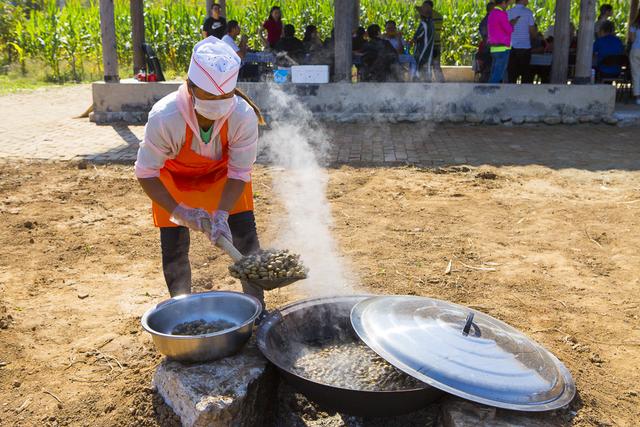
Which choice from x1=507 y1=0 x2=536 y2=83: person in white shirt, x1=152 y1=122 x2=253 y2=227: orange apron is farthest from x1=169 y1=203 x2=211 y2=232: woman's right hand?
x1=507 y1=0 x2=536 y2=83: person in white shirt

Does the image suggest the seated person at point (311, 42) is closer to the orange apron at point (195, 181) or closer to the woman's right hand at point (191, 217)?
the orange apron at point (195, 181)

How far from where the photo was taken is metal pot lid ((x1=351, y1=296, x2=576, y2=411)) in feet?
7.23

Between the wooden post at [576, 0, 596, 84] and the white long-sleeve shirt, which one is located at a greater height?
the wooden post at [576, 0, 596, 84]

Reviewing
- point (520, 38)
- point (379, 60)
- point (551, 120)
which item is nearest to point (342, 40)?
point (379, 60)

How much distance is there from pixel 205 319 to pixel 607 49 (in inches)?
Result: 426

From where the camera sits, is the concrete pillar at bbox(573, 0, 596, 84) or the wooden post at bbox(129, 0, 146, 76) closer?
the concrete pillar at bbox(573, 0, 596, 84)

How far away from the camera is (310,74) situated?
10023 millimetres

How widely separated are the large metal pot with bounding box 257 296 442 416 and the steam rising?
0.91 m

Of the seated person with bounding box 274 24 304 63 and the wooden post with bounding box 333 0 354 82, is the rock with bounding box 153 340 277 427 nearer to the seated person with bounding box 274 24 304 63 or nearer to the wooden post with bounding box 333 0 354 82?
the wooden post with bounding box 333 0 354 82

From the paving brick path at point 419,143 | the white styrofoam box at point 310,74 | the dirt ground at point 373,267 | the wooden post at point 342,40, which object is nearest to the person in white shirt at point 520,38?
the paving brick path at point 419,143

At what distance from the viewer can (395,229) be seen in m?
5.19

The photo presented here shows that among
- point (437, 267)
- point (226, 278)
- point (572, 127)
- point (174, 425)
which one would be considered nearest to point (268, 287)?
point (174, 425)

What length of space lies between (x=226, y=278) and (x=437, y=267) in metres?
1.52

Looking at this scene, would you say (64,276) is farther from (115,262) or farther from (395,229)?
(395,229)
